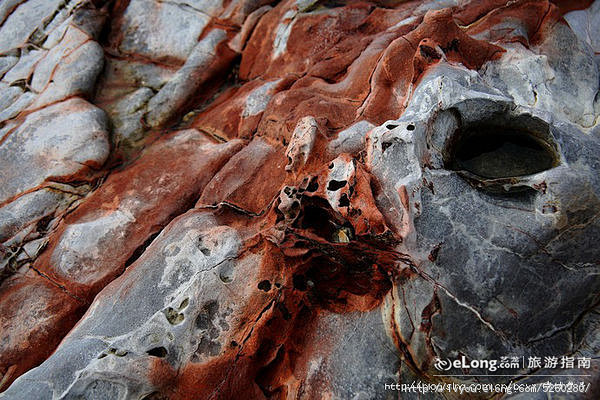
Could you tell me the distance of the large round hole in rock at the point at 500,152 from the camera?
7.60 feet

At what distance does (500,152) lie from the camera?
95.3 inches

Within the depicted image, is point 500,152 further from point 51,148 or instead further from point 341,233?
point 51,148

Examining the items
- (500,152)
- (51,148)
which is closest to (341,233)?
(500,152)

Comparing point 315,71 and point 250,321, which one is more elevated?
point 315,71

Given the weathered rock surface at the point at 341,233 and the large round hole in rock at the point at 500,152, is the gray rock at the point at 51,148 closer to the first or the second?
the weathered rock surface at the point at 341,233

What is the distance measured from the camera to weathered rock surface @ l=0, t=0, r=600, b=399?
2041 millimetres

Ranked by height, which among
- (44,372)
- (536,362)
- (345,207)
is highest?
(345,207)

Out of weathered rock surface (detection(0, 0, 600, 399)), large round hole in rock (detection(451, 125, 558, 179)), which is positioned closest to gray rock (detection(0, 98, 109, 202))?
weathered rock surface (detection(0, 0, 600, 399))

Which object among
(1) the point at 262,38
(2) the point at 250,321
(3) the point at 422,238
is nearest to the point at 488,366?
(3) the point at 422,238

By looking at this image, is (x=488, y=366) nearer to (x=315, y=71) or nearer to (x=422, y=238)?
(x=422, y=238)

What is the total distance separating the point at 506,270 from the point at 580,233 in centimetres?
42

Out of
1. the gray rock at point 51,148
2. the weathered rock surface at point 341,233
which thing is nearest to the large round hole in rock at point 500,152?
the weathered rock surface at point 341,233

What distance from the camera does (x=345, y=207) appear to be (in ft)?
6.87

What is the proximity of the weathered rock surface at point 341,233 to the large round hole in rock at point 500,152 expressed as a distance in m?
0.01
